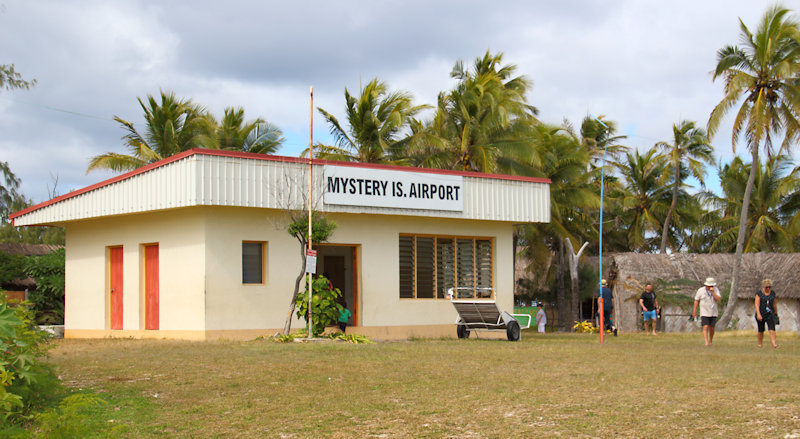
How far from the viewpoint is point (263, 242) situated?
65.2 feet

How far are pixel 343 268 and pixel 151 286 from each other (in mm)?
5934

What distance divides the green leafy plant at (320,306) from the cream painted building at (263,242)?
5.65 feet

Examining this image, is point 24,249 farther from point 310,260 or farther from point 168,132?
point 310,260

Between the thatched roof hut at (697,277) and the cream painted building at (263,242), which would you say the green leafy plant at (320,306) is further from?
the thatched roof hut at (697,277)

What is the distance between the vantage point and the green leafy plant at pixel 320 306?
17.7 metres

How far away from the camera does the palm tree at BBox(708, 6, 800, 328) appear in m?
30.8

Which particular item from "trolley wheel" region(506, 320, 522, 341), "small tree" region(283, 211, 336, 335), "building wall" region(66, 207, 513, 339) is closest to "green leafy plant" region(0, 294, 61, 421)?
"small tree" region(283, 211, 336, 335)

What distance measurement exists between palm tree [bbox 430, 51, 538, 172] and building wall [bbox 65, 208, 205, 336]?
44.9 feet

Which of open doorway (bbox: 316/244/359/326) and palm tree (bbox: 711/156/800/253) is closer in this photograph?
open doorway (bbox: 316/244/359/326)

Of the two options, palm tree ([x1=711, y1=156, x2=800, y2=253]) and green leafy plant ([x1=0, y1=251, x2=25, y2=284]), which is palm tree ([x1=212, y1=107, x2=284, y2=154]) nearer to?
green leafy plant ([x1=0, y1=251, x2=25, y2=284])

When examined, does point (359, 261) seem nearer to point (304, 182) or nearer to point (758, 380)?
point (304, 182)

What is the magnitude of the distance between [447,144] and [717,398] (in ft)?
77.1

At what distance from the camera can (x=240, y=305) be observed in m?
19.3

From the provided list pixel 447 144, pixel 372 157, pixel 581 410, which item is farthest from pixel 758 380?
pixel 372 157
